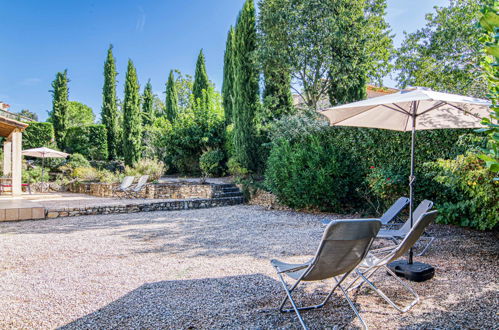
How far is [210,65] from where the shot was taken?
25.9 metres

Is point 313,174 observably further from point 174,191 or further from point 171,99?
point 171,99

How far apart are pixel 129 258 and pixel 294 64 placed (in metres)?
9.45

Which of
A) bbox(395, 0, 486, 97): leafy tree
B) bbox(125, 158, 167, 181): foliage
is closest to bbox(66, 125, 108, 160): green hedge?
bbox(125, 158, 167, 181): foliage

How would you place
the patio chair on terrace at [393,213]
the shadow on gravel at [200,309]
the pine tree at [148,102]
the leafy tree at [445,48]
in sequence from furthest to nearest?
the pine tree at [148,102] → the leafy tree at [445,48] → the patio chair on terrace at [393,213] → the shadow on gravel at [200,309]

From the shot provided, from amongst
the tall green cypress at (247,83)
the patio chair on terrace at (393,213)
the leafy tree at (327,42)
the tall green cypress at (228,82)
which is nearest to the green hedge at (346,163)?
the patio chair on terrace at (393,213)

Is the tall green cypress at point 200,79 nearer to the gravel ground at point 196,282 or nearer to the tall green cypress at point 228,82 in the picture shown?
the tall green cypress at point 228,82

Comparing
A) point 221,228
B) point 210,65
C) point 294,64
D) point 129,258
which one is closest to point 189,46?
point 210,65

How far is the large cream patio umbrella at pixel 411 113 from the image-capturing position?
3.89m

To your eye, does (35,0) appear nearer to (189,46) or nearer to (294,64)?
(189,46)

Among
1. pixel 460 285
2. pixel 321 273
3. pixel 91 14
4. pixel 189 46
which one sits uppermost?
pixel 189 46

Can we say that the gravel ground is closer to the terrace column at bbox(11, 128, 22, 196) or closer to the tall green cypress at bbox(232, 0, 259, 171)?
the terrace column at bbox(11, 128, 22, 196)

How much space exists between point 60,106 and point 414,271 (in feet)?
77.0

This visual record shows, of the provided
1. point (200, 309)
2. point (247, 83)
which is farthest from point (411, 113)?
point (247, 83)

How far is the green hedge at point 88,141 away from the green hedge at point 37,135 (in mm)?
1204
